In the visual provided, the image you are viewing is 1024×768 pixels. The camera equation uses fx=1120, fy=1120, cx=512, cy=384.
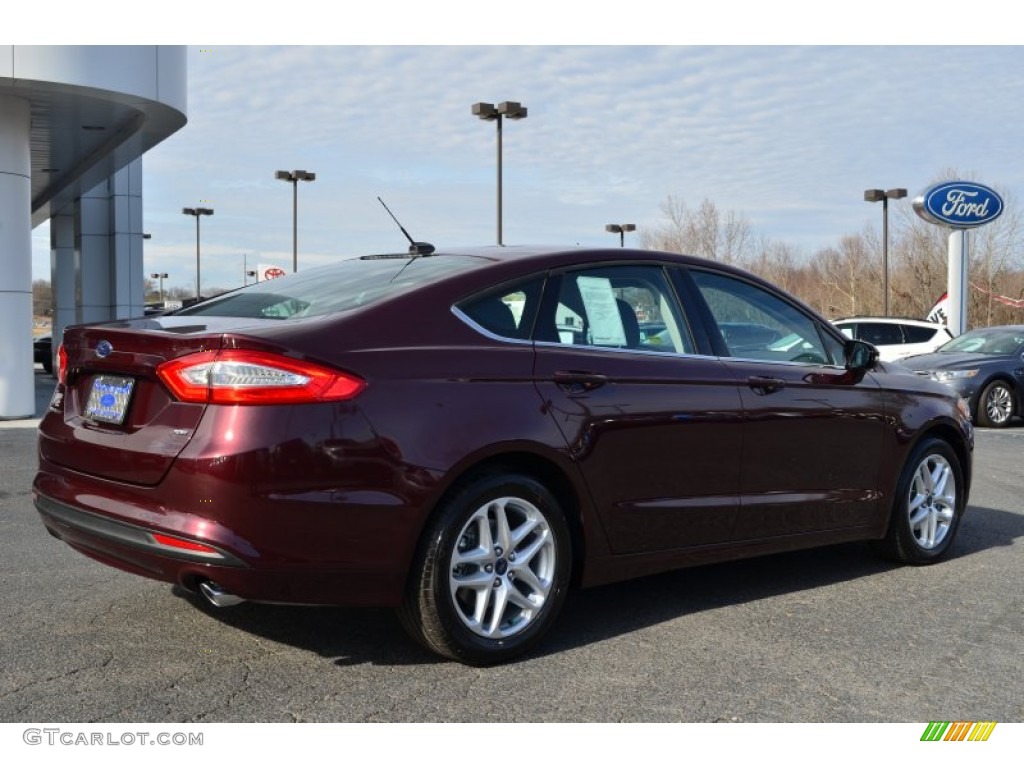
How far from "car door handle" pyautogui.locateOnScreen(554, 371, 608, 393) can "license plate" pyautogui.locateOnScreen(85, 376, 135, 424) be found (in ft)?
5.11

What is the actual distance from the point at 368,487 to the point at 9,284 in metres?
12.5

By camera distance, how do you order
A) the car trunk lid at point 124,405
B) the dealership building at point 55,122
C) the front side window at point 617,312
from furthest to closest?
the dealership building at point 55,122, the front side window at point 617,312, the car trunk lid at point 124,405

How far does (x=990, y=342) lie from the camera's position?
1609cm

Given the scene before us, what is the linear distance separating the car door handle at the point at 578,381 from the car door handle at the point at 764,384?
0.91 metres

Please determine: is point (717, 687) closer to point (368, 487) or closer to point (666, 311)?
point (368, 487)

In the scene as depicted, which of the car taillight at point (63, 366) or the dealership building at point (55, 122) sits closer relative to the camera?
the car taillight at point (63, 366)

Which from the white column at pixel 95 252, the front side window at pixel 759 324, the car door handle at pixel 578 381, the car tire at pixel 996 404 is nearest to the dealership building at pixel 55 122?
the white column at pixel 95 252

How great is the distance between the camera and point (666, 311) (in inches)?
193

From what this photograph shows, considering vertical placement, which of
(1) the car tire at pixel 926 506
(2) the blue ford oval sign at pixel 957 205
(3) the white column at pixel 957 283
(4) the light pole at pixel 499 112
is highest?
(4) the light pole at pixel 499 112

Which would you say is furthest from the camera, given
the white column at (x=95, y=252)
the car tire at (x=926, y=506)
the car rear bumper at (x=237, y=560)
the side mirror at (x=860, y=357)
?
the white column at (x=95, y=252)

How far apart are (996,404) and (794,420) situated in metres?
11.3

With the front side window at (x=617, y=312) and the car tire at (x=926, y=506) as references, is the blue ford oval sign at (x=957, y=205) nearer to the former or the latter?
the car tire at (x=926, y=506)

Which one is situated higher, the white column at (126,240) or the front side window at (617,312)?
the white column at (126,240)

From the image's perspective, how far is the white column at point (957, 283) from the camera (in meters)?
22.9
